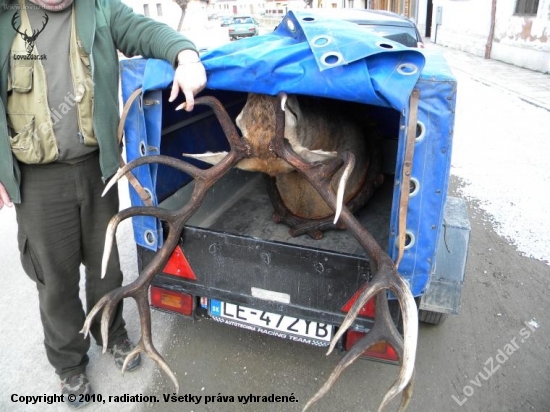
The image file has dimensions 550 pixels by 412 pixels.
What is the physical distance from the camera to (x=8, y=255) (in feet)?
13.7

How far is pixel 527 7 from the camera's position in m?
12.8

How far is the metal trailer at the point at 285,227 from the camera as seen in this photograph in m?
1.84

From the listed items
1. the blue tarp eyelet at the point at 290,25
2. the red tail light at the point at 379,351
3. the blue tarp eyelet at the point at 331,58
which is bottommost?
the red tail light at the point at 379,351

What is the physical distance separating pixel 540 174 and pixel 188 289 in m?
4.93

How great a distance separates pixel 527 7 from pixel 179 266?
1414 cm

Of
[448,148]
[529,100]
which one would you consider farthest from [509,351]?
A: [529,100]

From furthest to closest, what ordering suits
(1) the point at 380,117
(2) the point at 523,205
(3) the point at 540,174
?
1. (3) the point at 540,174
2. (2) the point at 523,205
3. (1) the point at 380,117

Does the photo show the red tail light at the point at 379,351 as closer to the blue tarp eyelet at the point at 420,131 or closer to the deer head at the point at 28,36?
the blue tarp eyelet at the point at 420,131

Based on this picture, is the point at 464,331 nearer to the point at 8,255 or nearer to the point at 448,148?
the point at 448,148

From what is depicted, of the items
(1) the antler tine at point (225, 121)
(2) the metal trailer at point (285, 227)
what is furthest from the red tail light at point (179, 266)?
(1) the antler tine at point (225, 121)

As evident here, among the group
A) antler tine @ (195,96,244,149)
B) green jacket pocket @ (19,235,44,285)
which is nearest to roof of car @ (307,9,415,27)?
antler tine @ (195,96,244,149)

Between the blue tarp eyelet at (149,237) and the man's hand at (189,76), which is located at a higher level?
the man's hand at (189,76)

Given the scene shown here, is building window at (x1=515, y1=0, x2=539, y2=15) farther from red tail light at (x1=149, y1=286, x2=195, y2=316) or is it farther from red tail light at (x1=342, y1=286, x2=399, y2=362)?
red tail light at (x1=149, y1=286, x2=195, y2=316)

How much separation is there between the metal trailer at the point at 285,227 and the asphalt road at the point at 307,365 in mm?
394
